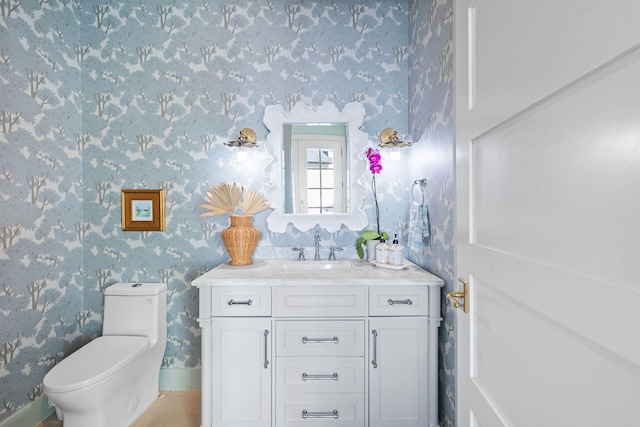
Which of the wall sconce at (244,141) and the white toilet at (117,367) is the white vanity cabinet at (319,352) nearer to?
the white toilet at (117,367)

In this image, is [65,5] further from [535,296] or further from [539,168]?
[535,296]

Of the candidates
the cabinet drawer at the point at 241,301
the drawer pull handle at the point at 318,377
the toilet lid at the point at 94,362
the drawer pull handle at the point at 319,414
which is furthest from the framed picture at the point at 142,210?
the drawer pull handle at the point at 319,414

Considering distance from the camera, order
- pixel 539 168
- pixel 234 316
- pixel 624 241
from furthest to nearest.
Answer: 1. pixel 234 316
2. pixel 539 168
3. pixel 624 241

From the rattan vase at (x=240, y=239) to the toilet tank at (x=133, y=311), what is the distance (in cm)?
58

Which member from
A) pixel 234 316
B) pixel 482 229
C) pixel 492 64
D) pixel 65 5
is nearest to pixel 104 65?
pixel 65 5

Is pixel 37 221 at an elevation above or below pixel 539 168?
below

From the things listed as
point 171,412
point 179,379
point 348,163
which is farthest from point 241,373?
point 348,163

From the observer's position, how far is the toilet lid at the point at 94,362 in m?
1.34

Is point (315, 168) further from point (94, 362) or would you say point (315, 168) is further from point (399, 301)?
point (94, 362)

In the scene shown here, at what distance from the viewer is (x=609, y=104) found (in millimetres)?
396

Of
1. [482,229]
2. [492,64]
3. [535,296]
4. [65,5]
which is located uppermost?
[65,5]

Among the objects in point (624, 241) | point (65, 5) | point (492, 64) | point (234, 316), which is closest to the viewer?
point (624, 241)

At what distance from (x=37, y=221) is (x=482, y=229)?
233cm

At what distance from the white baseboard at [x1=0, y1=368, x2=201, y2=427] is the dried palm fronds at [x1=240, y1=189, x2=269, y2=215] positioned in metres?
1.18
